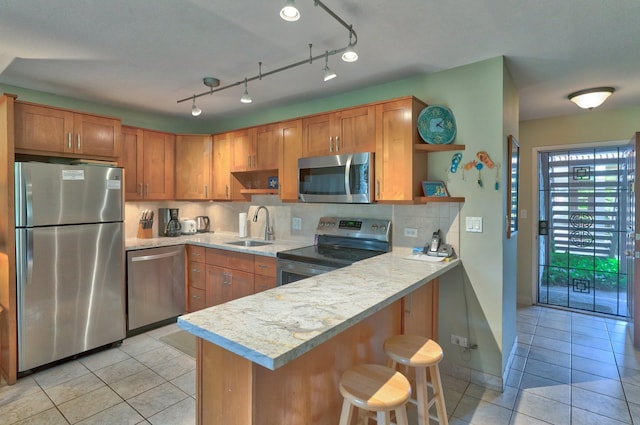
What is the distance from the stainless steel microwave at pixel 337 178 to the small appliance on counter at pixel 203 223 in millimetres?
1909

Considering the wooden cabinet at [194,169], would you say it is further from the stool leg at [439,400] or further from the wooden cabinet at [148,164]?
the stool leg at [439,400]

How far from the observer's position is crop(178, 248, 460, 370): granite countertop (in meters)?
1.09

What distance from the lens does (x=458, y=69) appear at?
260 centimetres

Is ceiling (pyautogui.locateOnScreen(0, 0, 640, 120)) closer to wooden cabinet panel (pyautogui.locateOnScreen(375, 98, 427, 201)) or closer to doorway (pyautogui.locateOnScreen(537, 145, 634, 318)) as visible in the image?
wooden cabinet panel (pyautogui.locateOnScreen(375, 98, 427, 201))

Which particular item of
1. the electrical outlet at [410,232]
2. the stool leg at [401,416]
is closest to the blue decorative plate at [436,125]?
the electrical outlet at [410,232]

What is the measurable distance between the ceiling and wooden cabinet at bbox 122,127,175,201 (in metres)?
0.63

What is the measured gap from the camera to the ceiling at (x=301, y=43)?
5.98ft

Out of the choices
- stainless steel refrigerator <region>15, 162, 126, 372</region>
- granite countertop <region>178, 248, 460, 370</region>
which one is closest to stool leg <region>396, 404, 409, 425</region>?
granite countertop <region>178, 248, 460, 370</region>

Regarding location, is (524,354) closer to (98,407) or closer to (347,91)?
(347,91)

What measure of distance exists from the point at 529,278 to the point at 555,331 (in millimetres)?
925

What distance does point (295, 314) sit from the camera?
1362 mm

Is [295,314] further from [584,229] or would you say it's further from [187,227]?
[584,229]

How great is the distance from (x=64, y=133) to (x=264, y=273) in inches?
81.6

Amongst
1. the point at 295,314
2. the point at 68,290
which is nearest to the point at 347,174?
the point at 295,314
